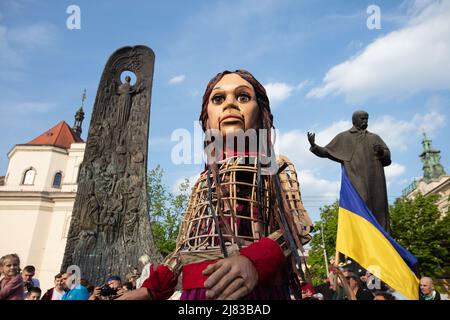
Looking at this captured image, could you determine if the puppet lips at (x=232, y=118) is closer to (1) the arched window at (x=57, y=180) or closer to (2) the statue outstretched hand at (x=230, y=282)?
(2) the statue outstretched hand at (x=230, y=282)

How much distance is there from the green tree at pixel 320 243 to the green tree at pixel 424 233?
4338 millimetres

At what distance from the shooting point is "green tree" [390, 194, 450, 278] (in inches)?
675

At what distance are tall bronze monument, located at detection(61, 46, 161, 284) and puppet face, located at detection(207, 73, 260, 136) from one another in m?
5.15

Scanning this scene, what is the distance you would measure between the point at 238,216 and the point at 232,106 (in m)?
0.93

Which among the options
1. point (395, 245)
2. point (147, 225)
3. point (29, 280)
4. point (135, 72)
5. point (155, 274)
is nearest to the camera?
point (155, 274)

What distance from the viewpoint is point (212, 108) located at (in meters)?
2.49

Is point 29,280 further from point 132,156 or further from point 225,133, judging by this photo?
→ point 225,133

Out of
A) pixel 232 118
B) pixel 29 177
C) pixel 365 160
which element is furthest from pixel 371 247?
pixel 29 177

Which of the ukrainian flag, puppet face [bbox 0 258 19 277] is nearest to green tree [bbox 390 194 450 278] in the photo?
the ukrainian flag

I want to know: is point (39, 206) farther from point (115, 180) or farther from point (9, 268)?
point (9, 268)

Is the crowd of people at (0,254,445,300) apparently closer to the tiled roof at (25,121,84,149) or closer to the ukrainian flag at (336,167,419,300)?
the ukrainian flag at (336,167,419,300)

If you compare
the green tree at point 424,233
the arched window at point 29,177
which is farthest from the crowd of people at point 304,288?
the arched window at point 29,177

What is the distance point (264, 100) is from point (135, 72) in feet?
20.1
